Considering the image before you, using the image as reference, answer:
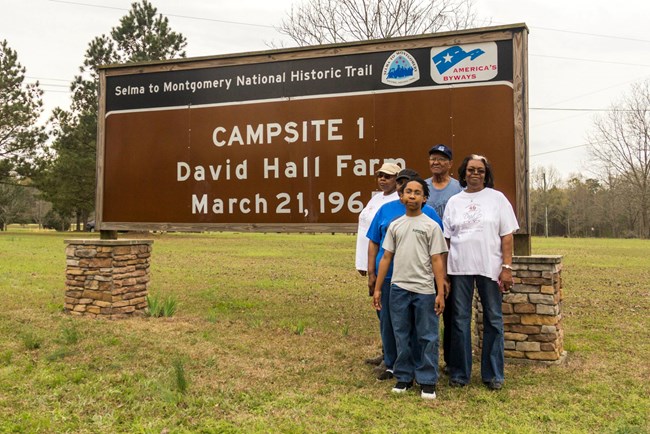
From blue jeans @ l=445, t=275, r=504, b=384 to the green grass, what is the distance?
19 centimetres

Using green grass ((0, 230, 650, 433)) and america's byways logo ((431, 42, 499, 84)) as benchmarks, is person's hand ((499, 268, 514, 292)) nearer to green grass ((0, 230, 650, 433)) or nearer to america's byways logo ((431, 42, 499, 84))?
green grass ((0, 230, 650, 433))

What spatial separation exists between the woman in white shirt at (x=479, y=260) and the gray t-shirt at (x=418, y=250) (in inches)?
11.3

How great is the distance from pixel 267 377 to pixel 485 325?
6.32ft

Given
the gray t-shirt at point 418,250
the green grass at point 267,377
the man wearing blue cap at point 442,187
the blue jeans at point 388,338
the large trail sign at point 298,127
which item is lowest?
the green grass at point 267,377

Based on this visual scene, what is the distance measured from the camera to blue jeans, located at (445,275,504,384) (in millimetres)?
4418

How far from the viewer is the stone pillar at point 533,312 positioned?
5.10 meters

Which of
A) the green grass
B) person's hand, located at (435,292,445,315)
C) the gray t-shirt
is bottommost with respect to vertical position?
the green grass

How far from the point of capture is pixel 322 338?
253 inches

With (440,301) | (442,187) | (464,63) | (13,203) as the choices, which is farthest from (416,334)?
(13,203)

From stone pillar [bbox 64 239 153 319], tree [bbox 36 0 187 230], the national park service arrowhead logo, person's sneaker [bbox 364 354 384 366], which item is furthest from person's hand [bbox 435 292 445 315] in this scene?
tree [bbox 36 0 187 230]

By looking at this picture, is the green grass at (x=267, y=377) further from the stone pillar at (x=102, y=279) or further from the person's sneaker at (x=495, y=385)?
the stone pillar at (x=102, y=279)

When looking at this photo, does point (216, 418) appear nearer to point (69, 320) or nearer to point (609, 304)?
point (69, 320)

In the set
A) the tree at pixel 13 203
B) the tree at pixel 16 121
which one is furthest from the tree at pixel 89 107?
the tree at pixel 13 203

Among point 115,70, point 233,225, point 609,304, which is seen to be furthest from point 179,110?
point 609,304
